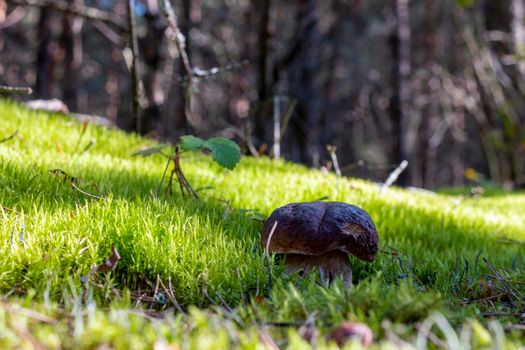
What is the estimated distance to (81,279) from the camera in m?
1.61

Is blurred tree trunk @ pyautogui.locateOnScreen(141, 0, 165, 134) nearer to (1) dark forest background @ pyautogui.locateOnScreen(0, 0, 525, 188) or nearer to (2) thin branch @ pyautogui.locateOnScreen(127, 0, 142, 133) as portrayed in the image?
(1) dark forest background @ pyautogui.locateOnScreen(0, 0, 525, 188)

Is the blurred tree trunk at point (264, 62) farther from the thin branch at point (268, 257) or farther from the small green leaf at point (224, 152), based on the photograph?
the thin branch at point (268, 257)

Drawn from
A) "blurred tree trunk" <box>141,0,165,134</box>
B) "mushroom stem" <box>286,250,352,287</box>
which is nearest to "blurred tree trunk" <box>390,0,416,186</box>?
"blurred tree trunk" <box>141,0,165,134</box>

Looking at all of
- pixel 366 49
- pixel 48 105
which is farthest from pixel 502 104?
pixel 366 49

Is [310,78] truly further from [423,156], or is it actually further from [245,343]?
[423,156]

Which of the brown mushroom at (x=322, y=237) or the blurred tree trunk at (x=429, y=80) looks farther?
the blurred tree trunk at (x=429, y=80)

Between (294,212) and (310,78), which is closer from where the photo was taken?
(294,212)

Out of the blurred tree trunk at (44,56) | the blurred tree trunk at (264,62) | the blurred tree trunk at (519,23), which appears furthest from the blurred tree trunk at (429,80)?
the blurred tree trunk at (44,56)

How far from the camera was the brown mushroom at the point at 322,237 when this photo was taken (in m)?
1.92

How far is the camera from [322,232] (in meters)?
1.93

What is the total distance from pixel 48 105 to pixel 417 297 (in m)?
4.60

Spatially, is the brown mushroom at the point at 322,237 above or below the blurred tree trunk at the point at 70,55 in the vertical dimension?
below

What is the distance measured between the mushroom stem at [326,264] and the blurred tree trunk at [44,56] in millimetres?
9974

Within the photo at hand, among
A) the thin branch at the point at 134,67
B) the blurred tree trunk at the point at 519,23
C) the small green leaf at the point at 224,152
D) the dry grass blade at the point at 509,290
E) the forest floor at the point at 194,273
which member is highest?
the blurred tree trunk at the point at 519,23
